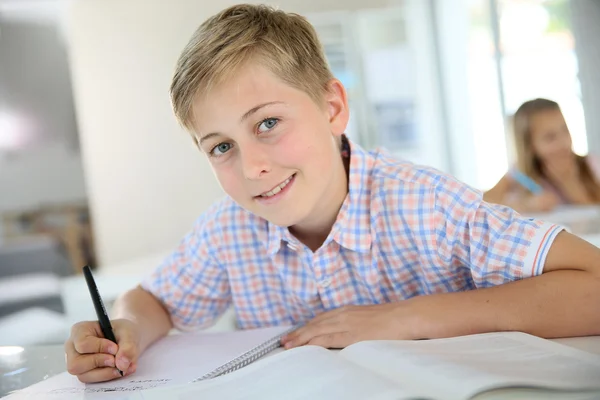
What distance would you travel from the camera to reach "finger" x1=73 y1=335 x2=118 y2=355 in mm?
677

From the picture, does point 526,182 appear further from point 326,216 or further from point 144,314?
point 144,314

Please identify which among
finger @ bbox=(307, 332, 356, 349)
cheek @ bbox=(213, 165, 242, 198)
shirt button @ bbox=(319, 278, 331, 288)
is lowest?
finger @ bbox=(307, 332, 356, 349)

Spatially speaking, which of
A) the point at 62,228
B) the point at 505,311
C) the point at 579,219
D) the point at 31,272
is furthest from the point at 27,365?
the point at 62,228

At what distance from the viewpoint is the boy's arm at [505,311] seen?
1.98 feet

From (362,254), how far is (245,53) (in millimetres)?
307

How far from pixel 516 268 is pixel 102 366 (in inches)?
18.3

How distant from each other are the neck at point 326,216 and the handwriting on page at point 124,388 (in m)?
0.35

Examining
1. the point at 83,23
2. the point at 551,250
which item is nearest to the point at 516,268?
the point at 551,250

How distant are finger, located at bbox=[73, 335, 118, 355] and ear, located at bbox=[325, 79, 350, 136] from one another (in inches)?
15.7

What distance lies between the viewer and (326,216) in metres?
0.89

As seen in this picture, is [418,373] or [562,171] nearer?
[418,373]

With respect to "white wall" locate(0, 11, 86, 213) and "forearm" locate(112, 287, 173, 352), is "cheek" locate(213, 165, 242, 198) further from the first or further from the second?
"white wall" locate(0, 11, 86, 213)

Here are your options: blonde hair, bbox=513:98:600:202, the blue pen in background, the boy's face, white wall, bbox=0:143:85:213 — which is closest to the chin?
the boy's face

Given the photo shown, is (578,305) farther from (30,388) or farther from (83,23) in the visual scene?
(83,23)
